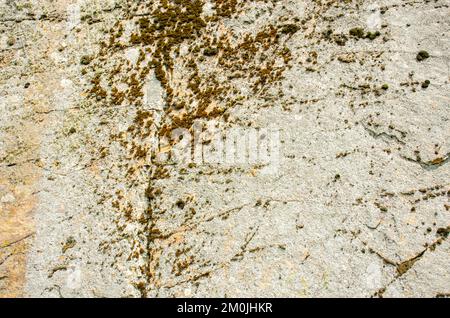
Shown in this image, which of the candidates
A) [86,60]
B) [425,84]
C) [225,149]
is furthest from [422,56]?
[86,60]

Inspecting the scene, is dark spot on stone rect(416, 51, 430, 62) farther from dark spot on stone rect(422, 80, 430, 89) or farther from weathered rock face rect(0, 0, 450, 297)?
dark spot on stone rect(422, 80, 430, 89)

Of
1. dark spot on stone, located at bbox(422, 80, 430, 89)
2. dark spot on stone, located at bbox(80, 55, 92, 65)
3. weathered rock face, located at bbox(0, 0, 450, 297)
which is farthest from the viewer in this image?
dark spot on stone, located at bbox(80, 55, 92, 65)

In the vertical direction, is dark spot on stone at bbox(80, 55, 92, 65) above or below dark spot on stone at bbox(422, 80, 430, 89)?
above

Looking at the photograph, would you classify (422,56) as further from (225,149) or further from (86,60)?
(86,60)

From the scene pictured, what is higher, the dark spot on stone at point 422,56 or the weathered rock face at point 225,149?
the dark spot on stone at point 422,56

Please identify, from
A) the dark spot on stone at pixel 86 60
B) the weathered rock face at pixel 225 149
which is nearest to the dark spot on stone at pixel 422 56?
the weathered rock face at pixel 225 149

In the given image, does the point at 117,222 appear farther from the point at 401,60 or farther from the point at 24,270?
the point at 401,60

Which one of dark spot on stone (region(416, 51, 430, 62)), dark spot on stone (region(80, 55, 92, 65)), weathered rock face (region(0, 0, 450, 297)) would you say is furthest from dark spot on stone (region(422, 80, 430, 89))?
dark spot on stone (region(80, 55, 92, 65))

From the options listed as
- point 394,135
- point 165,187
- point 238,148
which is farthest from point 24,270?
point 394,135

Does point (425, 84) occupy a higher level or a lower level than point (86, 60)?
lower

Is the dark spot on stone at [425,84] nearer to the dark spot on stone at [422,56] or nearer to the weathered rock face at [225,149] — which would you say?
the weathered rock face at [225,149]
